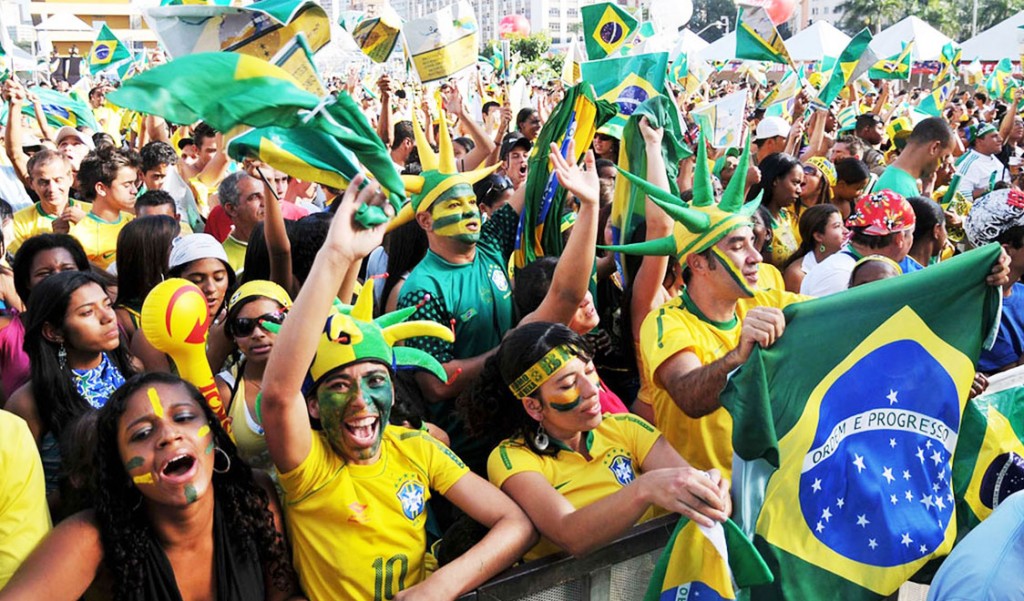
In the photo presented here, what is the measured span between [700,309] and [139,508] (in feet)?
6.37

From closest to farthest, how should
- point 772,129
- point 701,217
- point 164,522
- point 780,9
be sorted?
point 164,522, point 701,217, point 772,129, point 780,9

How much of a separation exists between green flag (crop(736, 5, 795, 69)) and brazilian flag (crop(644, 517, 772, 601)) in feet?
24.5

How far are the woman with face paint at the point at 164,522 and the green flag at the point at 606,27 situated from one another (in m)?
4.72

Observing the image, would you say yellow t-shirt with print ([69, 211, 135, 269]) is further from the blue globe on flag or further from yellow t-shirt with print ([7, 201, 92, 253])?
the blue globe on flag

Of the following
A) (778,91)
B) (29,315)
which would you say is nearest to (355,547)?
(29,315)

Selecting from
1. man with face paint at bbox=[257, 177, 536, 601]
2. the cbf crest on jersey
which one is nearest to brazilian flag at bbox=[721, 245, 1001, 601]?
man with face paint at bbox=[257, 177, 536, 601]

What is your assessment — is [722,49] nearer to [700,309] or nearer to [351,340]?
[700,309]

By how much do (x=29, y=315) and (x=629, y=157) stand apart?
9.10ft

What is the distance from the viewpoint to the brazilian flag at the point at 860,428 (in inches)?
108

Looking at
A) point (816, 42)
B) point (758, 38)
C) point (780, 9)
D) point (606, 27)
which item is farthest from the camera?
point (816, 42)

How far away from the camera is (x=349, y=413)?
2734 millimetres

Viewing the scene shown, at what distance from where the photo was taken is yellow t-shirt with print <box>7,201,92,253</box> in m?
6.13

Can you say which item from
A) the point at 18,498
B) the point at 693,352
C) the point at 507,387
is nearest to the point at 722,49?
the point at 693,352

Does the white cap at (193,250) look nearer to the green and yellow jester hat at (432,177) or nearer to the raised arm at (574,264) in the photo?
the green and yellow jester hat at (432,177)
